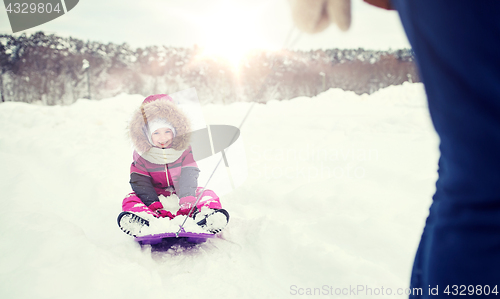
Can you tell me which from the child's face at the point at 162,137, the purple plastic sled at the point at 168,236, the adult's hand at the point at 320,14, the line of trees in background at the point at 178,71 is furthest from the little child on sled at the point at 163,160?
the line of trees in background at the point at 178,71

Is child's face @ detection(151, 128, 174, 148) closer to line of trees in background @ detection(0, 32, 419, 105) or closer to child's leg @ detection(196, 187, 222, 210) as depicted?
child's leg @ detection(196, 187, 222, 210)

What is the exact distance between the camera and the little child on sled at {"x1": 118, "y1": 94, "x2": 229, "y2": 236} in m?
1.50

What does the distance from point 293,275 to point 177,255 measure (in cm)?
52

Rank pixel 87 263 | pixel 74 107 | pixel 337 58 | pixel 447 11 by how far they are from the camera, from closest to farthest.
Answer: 1. pixel 447 11
2. pixel 87 263
3. pixel 74 107
4. pixel 337 58

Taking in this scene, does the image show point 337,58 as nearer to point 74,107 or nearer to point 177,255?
point 74,107

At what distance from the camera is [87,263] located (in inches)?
37.8

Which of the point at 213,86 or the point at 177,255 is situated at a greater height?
the point at 177,255

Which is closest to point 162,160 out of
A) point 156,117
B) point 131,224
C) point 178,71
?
point 156,117

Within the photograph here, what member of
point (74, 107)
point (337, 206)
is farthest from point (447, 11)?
point (74, 107)

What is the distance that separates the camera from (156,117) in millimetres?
1701

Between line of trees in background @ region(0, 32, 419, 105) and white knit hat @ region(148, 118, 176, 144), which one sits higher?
white knit hat @ region(148, 118, 176, 144)

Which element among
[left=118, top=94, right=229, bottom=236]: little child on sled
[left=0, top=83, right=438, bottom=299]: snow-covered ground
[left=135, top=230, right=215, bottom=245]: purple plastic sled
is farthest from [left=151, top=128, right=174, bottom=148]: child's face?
[left=135, top=230, right=215, bottom=245]: purple plastic sled

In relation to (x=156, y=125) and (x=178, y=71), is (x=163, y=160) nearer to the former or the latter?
(x=156, y=125)

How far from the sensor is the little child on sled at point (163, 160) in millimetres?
1502
